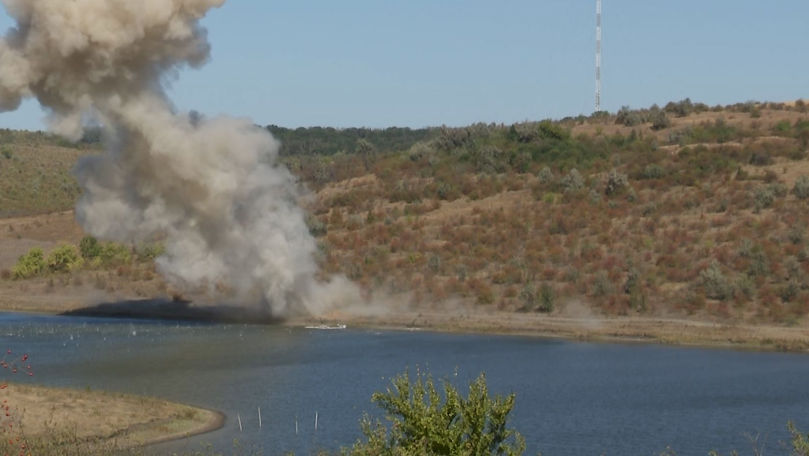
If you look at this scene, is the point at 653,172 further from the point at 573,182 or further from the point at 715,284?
the point at 715,284

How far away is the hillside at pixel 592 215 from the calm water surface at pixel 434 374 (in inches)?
326

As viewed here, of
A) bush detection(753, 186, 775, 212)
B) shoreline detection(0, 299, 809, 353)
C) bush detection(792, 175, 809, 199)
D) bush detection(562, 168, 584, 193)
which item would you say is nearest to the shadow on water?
shoreline detection(0, 299, 809, 353)

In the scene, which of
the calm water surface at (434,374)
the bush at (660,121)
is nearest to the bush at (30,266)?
the calm water surface at (434,374)

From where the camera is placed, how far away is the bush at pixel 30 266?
270 feet

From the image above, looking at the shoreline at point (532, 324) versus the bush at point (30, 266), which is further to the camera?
the bush at point (30, 266)

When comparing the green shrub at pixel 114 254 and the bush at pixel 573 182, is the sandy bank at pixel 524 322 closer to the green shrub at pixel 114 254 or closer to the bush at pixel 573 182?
the green shrub at pixel 114 254

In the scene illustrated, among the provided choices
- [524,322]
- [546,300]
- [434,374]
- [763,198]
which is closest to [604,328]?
[524,322]

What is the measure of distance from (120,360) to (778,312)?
3008 centimetres

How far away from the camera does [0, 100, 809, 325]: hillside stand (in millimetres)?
63781

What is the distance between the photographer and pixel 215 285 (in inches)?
2739

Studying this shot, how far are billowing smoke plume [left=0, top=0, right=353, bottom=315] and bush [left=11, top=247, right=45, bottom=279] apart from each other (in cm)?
2335

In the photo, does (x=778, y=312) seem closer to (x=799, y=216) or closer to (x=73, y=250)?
(x=799, y=216)

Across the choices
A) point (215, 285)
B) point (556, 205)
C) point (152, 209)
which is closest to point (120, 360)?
point (152, 209)

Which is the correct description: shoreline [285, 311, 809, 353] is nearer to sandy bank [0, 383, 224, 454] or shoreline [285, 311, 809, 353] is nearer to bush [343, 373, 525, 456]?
sandy bank [0, 383, 224, 454]
